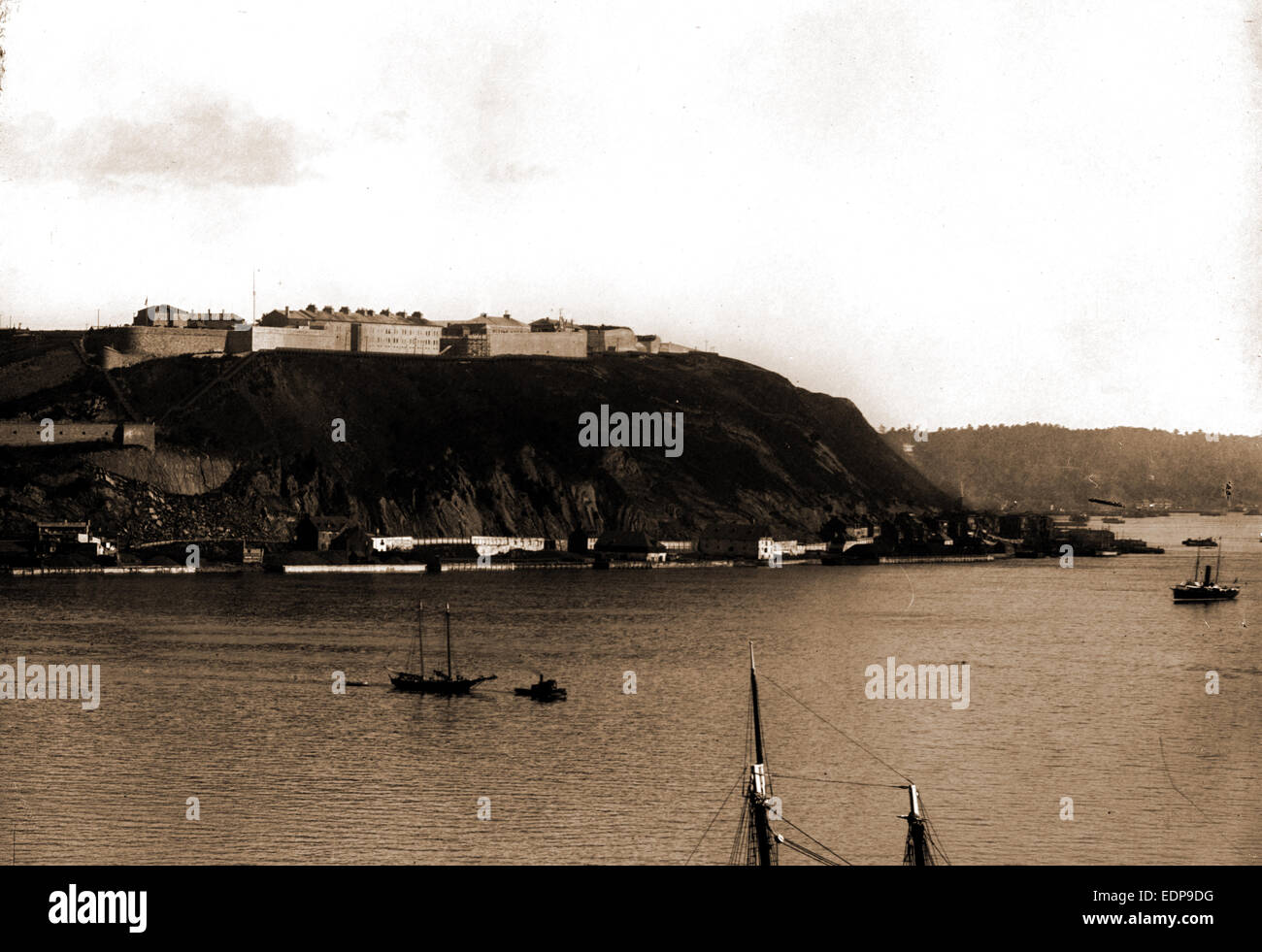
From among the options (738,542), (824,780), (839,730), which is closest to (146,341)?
(738,542)

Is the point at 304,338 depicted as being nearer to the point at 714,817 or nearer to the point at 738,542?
the point at 738,542

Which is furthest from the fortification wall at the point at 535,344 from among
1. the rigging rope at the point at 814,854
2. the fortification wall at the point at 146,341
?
the rigging rope at the point at 814,854

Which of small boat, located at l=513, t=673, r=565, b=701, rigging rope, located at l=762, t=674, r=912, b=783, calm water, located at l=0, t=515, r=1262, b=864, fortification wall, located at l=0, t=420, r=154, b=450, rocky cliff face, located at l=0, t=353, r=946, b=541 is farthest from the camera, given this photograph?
fortification wall, located at l=0, t=420, r=154, b=450

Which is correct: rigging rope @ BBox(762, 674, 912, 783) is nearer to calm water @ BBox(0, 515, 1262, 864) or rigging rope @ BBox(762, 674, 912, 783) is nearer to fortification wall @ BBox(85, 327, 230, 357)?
calm water @ BBox(0, 515, 1262, 864)

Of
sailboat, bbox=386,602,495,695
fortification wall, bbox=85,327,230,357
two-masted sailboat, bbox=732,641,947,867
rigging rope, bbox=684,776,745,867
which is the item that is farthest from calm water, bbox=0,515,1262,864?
fortification wall, bbox=85,327,230,357

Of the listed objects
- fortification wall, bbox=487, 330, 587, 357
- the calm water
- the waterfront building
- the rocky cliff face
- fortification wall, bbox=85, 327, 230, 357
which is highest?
fortification wall, bbox=487, 330, 587, 357

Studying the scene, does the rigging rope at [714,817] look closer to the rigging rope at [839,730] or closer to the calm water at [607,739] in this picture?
the calm water at [607,739]

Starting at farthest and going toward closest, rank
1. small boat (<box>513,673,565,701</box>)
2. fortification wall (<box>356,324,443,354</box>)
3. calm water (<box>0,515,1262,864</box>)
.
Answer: fortification wall (<box>356,324,443,354</box>), small boat (<box>513,673,565,701</box>), calm water (<box>0,515,1262,864</box>)

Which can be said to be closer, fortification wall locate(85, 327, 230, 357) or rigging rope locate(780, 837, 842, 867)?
rigging rope locate(780, 837, 842, 867)
